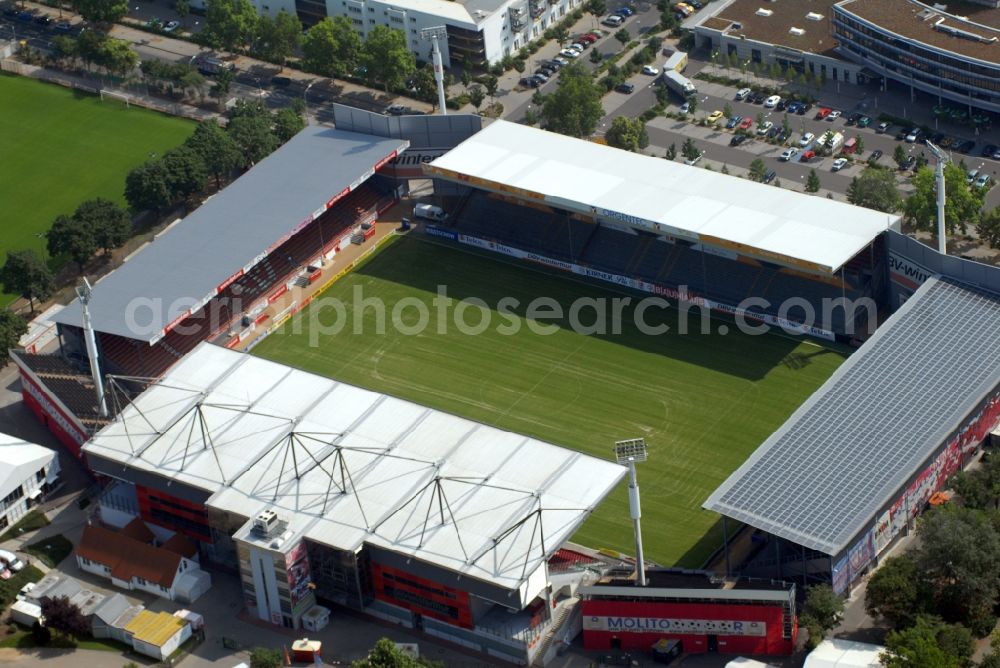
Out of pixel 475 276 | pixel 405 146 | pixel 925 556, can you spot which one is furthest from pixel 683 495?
pixel 405 146

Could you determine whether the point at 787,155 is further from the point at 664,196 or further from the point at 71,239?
the point at 71,239

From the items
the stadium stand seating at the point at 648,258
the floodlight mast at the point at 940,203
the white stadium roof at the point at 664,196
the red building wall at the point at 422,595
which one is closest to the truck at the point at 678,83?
the white stadium roof at the point at 664,196

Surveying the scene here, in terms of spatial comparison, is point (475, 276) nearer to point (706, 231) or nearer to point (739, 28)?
point (706, 231)

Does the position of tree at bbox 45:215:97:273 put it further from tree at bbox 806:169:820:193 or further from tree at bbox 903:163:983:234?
tree at bbox 903:163:983:234

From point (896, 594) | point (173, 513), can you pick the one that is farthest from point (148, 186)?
point (896, 594)

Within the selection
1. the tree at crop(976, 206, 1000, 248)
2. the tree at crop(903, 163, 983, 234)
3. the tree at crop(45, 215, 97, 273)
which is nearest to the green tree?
the tree at crop(45, 215, 97, 273)

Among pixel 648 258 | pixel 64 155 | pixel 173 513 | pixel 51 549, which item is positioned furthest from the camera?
pixel 64 155

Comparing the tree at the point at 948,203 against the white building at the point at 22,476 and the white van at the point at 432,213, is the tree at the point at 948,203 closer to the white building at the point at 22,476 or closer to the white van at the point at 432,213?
the white van at the point at 432,213
